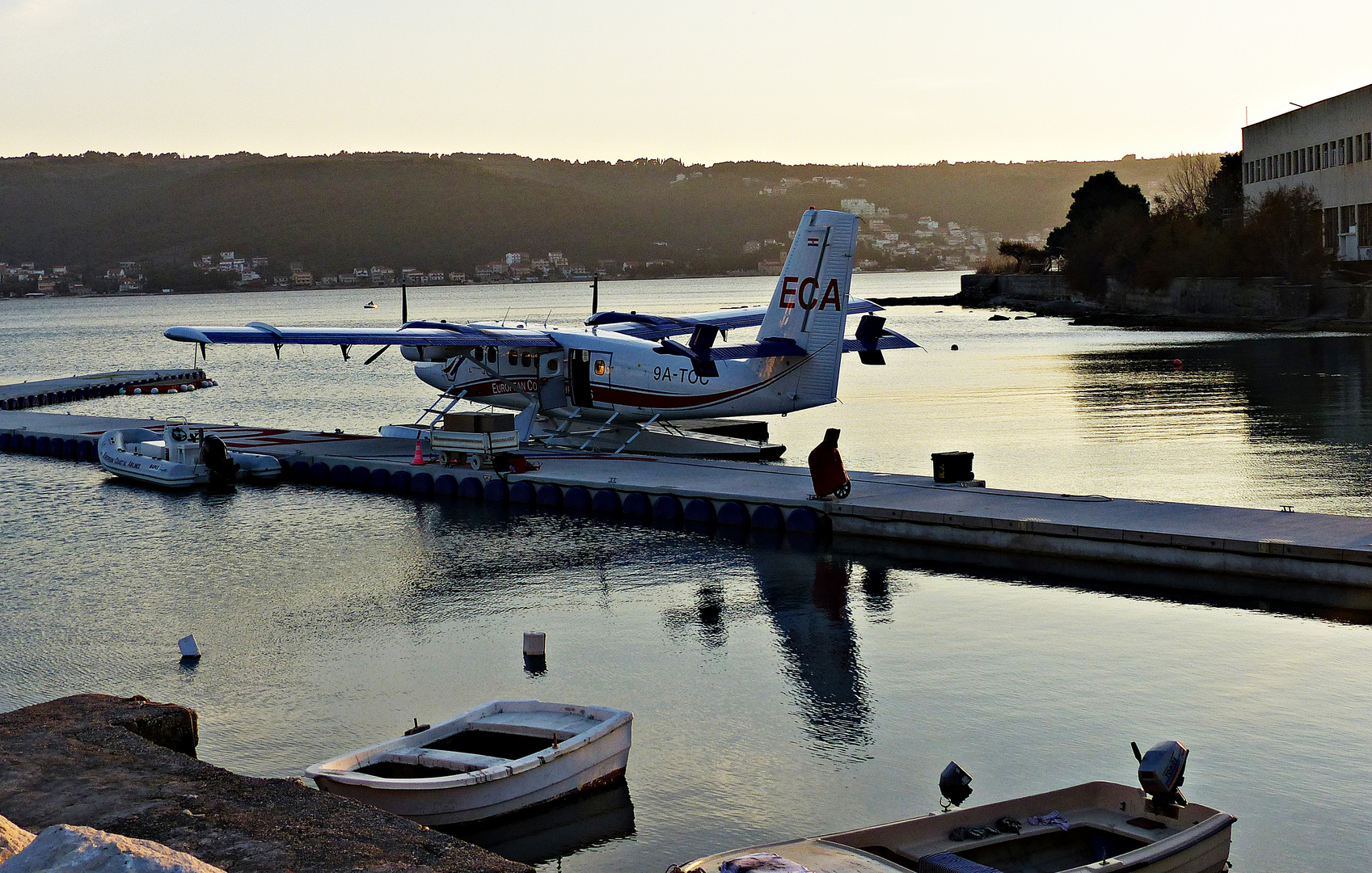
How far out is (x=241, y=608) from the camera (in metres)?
18.9

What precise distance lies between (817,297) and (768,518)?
6295 millimetres

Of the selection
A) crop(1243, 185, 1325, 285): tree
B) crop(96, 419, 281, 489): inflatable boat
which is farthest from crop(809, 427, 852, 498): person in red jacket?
crop(1243, 185, 1325, 285): tree

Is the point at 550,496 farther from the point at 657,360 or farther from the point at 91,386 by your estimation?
the point at 91,386

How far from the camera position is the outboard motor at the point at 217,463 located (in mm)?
29703

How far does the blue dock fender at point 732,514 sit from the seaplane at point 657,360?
3985 mm

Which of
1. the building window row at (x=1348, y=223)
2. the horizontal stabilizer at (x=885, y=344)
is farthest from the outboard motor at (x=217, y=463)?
the building window row at (x=1348, y=223)

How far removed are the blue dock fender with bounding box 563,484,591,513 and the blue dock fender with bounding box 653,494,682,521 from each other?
165 centimetres

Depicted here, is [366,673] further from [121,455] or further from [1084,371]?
[1084,371]

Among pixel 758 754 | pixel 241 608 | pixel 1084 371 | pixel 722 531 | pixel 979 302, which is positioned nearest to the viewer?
pixel 758 754

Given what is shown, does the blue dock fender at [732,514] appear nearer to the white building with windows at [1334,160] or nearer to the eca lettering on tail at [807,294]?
the eca lettering on tail at [807,294]

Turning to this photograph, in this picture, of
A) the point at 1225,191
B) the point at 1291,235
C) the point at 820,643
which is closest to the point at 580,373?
the point at 820,643

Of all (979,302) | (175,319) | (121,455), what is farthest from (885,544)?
(175,319)

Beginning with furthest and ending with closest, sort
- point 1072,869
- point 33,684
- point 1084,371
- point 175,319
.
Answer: point 175,319
point 1084,371
point 33,684
point 1072,869

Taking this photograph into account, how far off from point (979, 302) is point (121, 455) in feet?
395
